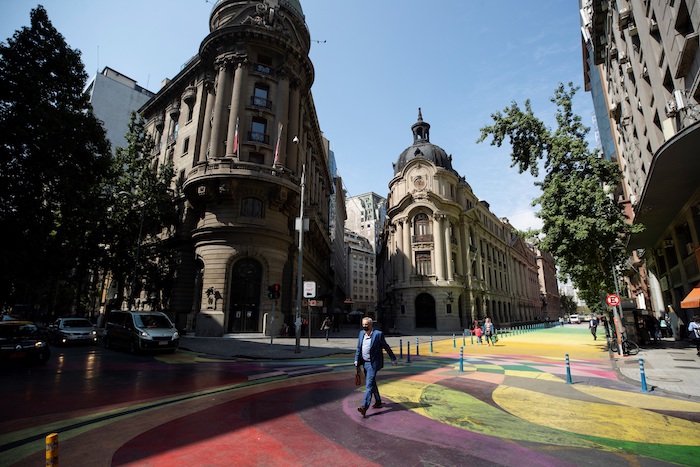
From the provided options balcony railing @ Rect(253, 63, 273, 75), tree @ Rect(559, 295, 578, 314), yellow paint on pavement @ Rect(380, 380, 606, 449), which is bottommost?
yellow paint on pavement @ Rect(380, 380, 606, 449)

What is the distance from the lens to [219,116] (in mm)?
28391

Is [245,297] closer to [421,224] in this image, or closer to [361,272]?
[421,224]

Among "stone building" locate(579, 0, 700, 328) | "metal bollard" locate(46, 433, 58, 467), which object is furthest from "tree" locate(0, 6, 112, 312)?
"stone building" locate(579, 0, 700, 328)

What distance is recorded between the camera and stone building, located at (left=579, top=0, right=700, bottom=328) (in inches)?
501

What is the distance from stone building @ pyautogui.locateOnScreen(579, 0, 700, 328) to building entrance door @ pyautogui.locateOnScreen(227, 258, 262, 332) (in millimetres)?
23701

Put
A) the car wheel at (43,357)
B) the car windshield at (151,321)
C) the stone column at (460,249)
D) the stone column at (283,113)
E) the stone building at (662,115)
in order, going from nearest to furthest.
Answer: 1. the stone building at (662,115)
2. the car wheel at (43,357)
3. the car windshield at (151,321)
4. the stone column at (283,113)
5. the stone column at (460,249)

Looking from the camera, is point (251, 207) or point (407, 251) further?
point (407, 251)

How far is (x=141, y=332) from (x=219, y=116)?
61.8 ft

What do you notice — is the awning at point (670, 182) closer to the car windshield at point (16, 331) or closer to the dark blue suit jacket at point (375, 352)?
the dark blue suit jacket at point (375, 352)

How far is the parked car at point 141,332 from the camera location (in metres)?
15.7

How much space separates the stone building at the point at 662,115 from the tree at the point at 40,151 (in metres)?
27.7

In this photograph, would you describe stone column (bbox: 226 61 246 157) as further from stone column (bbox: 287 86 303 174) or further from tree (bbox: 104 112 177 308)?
tree (bbox: 104 112 177 308)

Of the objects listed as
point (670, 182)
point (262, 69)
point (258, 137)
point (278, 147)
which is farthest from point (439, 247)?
point (670, 182)

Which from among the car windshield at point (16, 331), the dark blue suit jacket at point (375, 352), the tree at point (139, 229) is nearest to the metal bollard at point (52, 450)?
the dark blue suit jacket at point (375, 352)
